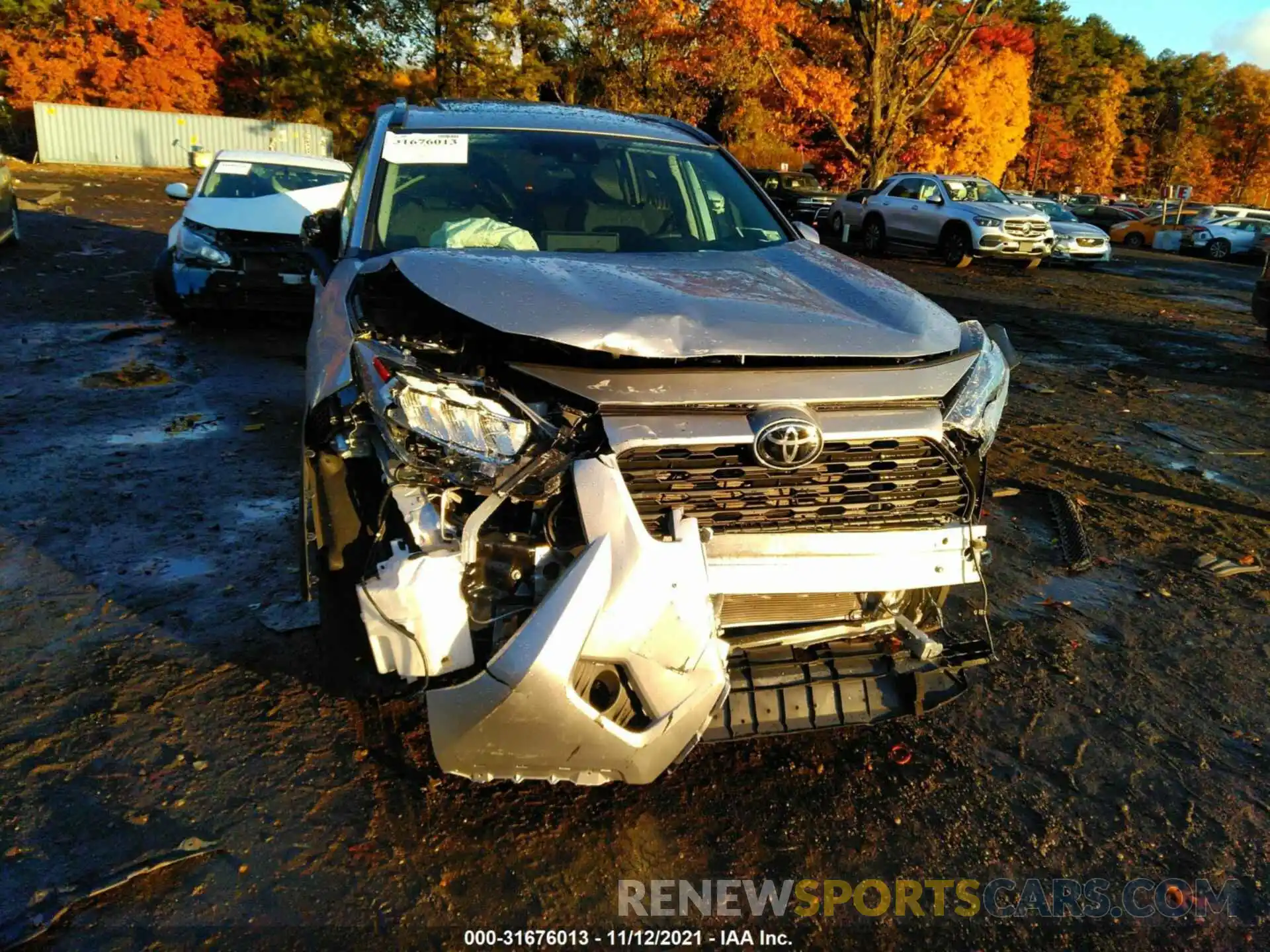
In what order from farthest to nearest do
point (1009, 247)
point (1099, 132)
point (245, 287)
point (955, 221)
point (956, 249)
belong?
point (1099, 132), point (956, 249), point (955, 221), point (1009, 247), point (245, 287)

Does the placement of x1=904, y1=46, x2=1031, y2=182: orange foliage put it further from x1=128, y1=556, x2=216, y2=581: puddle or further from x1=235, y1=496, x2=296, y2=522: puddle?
x1=128, y1=556, x2=216, y2=581: puddle

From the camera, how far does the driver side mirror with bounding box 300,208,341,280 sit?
160 inches

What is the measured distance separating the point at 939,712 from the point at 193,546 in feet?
10.8

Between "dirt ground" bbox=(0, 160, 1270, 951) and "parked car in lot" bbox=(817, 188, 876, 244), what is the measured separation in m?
17.1

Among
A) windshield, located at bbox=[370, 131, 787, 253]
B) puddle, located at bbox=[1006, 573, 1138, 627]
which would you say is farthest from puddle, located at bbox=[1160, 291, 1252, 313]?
windshield, located at bbox=[370, 131, 787, 253]

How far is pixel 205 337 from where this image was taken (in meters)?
8.71

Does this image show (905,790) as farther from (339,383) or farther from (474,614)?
(339,383)

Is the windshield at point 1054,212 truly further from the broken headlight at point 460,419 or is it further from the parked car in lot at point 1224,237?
the broken headlight at point 460,419

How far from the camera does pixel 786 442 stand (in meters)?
2.47

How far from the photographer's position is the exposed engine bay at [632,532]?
225 centimetres

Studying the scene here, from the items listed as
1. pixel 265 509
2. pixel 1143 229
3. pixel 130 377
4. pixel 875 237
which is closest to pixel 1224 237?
pixel 1143 229

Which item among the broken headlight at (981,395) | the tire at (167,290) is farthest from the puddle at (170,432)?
the broken headlight at (981,395)

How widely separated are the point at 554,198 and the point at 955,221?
16.4 m

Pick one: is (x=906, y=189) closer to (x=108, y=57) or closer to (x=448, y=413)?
(x=448, y=413)
